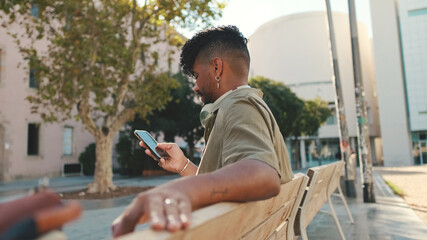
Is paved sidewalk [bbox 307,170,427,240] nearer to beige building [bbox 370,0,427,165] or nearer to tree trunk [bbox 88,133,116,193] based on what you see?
tree trunk [bbox 88,133,116,193]

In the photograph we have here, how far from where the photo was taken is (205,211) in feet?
2.86

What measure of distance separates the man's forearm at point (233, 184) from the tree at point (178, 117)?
1912 cm

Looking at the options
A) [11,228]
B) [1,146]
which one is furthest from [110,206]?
[1,146]

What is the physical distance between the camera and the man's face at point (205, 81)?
1741 mm

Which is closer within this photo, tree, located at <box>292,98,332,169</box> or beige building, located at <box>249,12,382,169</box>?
tree, located at <box>292,98,332,169</box>

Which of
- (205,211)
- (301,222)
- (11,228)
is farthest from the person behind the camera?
(301,222)

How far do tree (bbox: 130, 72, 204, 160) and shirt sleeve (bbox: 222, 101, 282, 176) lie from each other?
62.1 ft

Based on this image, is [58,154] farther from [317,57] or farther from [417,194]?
[317,57]

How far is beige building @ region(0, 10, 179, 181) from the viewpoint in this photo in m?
17.9

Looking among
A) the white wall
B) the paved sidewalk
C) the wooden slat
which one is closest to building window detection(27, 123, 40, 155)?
the paved sidewalk

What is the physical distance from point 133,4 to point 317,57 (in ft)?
136

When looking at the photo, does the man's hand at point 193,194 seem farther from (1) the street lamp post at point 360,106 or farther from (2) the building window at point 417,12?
(2) the building window at point 417,12

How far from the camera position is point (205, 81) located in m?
1.76

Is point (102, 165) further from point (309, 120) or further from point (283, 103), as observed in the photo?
point (309, 120)
